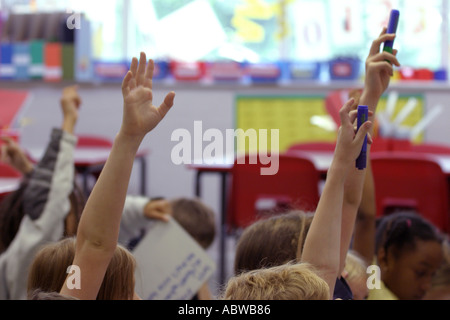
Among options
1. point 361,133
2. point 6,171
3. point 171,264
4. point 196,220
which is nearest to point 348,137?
A: point 361,133

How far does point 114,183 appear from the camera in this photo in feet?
2.35

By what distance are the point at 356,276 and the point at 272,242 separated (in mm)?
230

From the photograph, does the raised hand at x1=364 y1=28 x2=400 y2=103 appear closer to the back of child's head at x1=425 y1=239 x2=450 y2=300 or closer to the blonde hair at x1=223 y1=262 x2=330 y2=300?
the blonde hair at x1=223 y1=262 x2=330 y2=300

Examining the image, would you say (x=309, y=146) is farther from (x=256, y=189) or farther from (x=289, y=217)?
(x=289, y=217)

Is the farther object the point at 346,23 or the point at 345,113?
the point at 346,23

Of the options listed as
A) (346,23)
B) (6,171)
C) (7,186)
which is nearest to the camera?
(7,186)

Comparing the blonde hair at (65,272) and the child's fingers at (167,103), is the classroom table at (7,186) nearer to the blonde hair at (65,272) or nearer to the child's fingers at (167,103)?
the blonde hair at (65,272)

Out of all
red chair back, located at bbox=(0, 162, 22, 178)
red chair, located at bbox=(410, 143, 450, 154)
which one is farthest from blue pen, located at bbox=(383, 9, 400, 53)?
red chair, located at bbox=(410, 143, 450, 154)

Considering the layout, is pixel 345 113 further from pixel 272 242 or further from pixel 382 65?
pixel 272 242

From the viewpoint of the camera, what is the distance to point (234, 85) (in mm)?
4773

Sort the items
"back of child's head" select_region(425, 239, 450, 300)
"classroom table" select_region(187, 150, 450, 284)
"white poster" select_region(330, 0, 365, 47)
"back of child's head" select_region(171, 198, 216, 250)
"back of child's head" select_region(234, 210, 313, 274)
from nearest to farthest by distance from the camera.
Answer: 1. "back of child's head" select_region(234, 210, 313, 274)
2. "back of child's head" select_region(425, 239, 450, 300)
3. "back of child's head" select_region(171, 198, 216, 250)
4. "classroom table" select_region(187, 150, 450, 284)
5. "white poster" select_region(330, 0, 365, 47)

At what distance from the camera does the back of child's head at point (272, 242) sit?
3.13 ft

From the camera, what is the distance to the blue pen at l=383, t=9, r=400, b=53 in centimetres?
84
